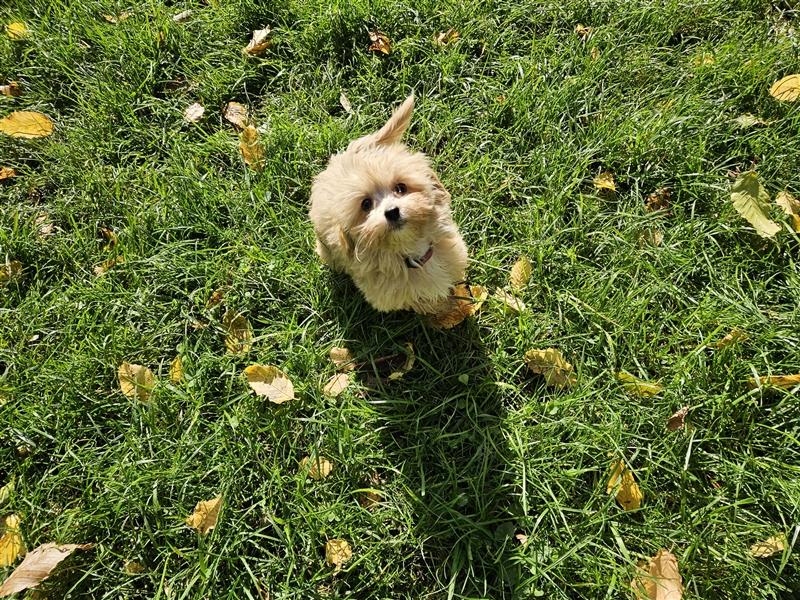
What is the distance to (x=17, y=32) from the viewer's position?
12.6 ft

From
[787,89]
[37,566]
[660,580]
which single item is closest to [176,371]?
[37,566]

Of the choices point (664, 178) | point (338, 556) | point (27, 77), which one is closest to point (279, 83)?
point (27, 77)

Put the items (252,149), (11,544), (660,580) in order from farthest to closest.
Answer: (252,149) < (11,544) < (660,580)

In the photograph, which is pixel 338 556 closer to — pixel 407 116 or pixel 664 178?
pixel 407 116

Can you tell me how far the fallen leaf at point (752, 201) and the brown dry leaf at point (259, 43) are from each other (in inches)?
130

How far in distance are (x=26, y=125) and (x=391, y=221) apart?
3097 millimetres

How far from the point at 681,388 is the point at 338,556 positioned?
74.2 inches

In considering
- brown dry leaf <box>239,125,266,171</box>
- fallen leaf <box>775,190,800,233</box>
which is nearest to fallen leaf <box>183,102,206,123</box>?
brown dry leaf <box>239,125,266,171</box>

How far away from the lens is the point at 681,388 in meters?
2.53

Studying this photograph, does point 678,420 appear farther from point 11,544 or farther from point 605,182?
point 11,544

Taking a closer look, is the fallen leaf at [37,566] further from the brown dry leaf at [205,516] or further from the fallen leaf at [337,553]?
the fallen leaf at [337,553]

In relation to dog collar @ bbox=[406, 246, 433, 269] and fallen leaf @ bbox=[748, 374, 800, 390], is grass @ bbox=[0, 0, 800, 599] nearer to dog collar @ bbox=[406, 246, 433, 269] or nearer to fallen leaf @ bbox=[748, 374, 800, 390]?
fallen leaf @ bbox=[748, 374, 800, 390]

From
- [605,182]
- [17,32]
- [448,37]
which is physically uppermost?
[448,37]

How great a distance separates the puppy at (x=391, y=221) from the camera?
7.48 feet
